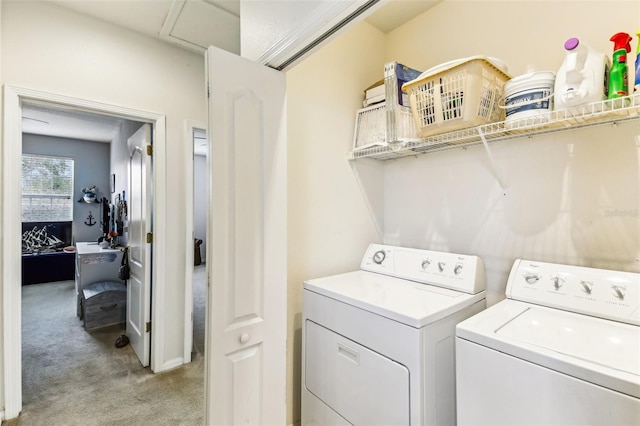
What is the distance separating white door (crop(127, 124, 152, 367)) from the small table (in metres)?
0.82

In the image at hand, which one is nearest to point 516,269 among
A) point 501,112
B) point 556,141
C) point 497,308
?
point 497,308

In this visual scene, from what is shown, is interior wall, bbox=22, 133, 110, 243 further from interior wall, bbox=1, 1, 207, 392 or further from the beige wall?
the beige wall

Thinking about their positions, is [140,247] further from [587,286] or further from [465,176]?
[587,286]

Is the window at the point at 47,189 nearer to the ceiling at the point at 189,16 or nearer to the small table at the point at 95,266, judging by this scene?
the small table at the point at 95,266

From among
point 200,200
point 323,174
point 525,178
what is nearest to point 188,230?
point 323,174

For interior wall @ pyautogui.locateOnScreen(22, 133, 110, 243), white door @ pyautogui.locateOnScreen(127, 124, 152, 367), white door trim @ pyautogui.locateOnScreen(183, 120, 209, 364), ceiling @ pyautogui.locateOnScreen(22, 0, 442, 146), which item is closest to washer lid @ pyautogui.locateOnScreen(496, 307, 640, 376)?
ceiling @ pyautogui.locateOnScreen(22, 0, 442, 146)

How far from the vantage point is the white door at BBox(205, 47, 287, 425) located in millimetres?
1133

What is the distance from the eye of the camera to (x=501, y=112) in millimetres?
1313

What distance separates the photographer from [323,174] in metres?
1.73

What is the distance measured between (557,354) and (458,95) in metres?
0.95

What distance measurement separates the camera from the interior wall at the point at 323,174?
162cm

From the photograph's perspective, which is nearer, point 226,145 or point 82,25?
point 226,145

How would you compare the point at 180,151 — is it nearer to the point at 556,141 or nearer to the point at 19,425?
the point at 19,425

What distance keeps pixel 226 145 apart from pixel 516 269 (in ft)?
4.37
